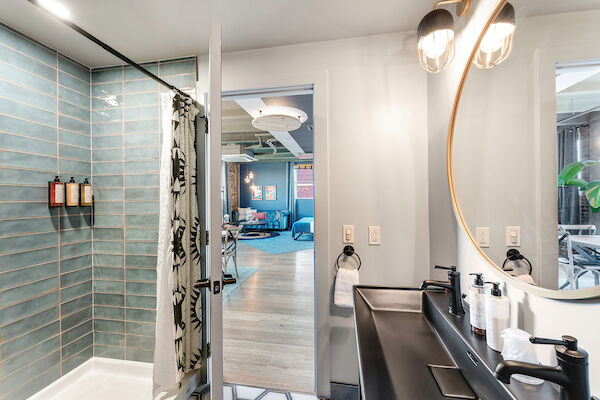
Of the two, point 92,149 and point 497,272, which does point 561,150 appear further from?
point 92,149

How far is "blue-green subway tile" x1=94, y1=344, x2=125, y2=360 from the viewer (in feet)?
6.16

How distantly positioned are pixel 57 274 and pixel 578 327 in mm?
2787

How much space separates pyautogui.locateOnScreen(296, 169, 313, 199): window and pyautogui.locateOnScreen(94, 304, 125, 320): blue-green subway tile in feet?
24.9

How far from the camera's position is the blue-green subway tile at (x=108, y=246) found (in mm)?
1872

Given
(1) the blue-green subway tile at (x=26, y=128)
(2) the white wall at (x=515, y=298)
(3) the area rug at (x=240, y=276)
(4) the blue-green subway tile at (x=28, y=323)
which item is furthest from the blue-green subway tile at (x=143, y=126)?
(3) the area rug at (x=240, y=276)

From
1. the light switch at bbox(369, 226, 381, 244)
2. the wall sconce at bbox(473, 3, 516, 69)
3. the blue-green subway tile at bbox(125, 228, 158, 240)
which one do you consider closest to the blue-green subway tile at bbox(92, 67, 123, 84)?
the blue-green subway tile at bbox(125, 228, 158, 240)

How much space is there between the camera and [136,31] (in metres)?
1.50

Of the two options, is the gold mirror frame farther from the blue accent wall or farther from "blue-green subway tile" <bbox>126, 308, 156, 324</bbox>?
the blue accent wall

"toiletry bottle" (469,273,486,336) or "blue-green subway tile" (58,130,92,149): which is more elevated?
"blue-green subway tile" (58,130,92,149)

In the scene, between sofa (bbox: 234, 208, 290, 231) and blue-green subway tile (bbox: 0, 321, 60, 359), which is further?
sofa (bbox: 234, 208, 290, 231)

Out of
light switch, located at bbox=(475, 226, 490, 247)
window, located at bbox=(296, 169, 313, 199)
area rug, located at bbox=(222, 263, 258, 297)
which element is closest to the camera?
light switch, located at bbox=(475, 226, 490, 247)

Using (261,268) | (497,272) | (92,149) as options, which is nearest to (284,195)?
(261,268)

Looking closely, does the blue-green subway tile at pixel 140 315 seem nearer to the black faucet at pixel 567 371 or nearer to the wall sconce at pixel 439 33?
the black faucet at pixel 567 371

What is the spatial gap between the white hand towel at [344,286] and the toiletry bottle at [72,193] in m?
2.08
